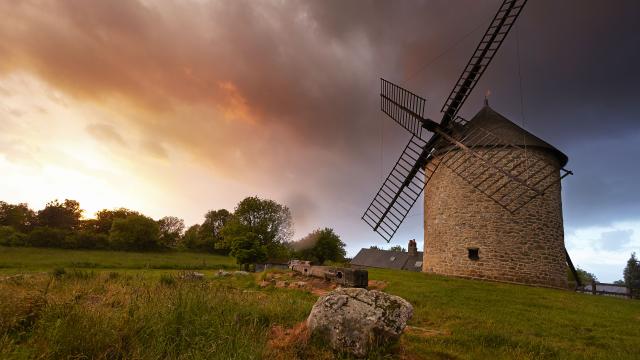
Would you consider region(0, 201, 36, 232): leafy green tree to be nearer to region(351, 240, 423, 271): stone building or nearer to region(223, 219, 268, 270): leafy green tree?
region(223, 219, 268, 270): leafy green tree

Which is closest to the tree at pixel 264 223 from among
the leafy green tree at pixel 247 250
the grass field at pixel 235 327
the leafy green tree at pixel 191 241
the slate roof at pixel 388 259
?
the leafy green tree at pixel 247 250

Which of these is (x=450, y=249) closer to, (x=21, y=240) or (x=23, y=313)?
(x=23, y=313)

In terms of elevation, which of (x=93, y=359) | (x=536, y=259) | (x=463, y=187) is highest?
(x=463, y=187)

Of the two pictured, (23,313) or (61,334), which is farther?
(23,313)

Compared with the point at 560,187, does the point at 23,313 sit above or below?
below

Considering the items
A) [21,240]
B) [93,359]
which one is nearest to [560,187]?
[93,359]

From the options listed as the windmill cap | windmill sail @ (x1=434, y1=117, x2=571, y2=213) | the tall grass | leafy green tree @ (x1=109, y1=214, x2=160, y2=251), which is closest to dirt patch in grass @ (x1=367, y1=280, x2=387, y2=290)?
windmill sail @ (x1=434, y1=117, x2=571, y2=213)

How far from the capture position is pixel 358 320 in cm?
592

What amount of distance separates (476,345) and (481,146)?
584 inches

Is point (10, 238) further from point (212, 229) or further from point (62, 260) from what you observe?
point (212, 229)

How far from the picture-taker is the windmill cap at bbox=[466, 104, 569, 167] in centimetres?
1948

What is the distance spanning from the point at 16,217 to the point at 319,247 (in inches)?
1953

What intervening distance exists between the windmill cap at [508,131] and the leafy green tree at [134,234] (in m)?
52.7

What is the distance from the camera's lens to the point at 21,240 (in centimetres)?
4441
